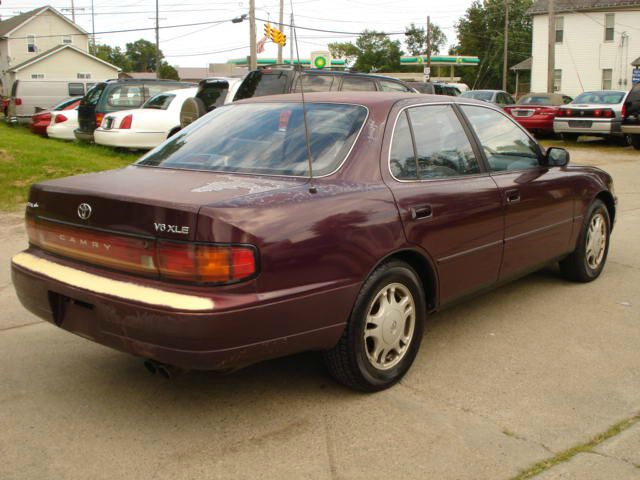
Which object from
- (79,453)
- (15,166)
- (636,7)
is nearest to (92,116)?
(15,166)

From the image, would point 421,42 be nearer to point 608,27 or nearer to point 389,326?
point 608,27

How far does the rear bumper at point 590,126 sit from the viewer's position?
1875 cm

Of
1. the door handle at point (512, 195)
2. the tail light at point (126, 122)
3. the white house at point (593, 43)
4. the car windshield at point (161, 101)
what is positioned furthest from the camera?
the white house at point (593, 43)

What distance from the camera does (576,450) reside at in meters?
3.27

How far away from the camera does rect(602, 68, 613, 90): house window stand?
43.2 m

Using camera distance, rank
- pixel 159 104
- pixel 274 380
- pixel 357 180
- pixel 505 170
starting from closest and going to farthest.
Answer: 1. pixel 357 180
2. pixel 274 380
3. pixel 505 170
4. pixel 159 104

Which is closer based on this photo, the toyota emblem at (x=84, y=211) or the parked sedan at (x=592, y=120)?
the toyota emblem at (x=84, y=211)

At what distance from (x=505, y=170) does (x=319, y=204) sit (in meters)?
1.94

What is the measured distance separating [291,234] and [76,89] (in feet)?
93.9

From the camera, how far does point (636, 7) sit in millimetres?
41250

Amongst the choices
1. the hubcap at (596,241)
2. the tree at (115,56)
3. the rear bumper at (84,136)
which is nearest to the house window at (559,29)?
the rear bumper at (84,136)

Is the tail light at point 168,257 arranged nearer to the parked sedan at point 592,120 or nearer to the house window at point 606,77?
the parked sedan at point 592,120

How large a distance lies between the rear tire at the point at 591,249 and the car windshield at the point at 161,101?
991 cm

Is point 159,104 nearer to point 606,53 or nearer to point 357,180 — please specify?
point 357,180
